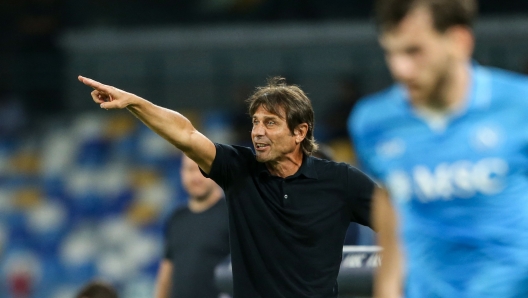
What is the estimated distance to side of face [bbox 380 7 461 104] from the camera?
2223 millimetres

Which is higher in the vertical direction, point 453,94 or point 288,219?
point 453,94

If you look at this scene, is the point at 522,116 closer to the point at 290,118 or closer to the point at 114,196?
the point at 290,118

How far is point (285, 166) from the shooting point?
423 centimetres

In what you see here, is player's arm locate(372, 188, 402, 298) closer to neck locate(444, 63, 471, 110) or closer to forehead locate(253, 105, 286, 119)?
neck locate(444, 63, 471, 110)

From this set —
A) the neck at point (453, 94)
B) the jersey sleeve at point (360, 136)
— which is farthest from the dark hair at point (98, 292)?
the neck at point (453, 94)

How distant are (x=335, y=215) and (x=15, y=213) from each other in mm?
8887

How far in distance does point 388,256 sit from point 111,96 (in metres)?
1.91

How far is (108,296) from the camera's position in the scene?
5223 mm

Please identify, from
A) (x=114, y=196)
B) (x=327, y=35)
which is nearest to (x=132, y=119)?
(x=114, y=196)

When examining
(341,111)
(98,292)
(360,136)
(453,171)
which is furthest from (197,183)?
(341,111)

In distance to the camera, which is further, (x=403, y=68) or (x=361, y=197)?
(x=361, y=197)

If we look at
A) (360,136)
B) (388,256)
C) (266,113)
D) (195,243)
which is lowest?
(388,256)

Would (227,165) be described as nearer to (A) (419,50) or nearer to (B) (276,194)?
(B) (276,194)

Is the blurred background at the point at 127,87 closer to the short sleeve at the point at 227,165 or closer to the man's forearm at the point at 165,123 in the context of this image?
the short sleeve at the point at 227,165
